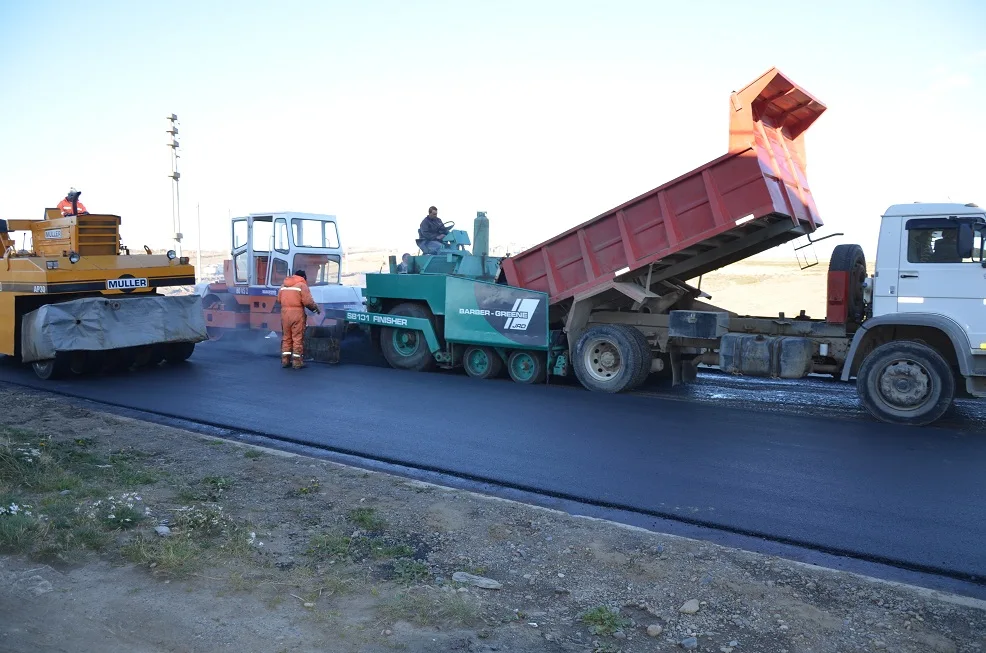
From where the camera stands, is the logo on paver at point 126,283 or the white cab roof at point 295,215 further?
the white cab roof at point 295,215

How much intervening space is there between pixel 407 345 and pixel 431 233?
6.29 ft

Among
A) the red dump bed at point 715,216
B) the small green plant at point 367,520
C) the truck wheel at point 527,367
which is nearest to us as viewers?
the small green plant at point 367,520

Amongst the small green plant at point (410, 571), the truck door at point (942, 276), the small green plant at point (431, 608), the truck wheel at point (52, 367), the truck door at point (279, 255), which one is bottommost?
the small green plant at point (431, 608)

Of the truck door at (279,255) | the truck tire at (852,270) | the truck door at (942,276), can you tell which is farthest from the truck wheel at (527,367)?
the truck door at (279,255)

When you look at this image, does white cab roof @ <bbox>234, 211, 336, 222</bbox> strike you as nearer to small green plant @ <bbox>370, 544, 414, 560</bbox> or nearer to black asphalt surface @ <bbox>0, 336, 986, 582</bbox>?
black asphalt surface @ <bbox>0, 336, 986, 582</bbox>

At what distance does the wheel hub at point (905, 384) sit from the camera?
8.48m

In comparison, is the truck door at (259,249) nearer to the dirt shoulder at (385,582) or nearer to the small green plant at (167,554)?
the dirt shoulder at (385,582)

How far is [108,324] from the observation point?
1175cm

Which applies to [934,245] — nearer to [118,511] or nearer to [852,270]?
[852,270]

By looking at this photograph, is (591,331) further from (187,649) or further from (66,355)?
(187,649)

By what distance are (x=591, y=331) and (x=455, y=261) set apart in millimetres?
2811

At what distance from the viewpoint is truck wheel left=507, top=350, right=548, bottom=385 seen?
11.6 meters

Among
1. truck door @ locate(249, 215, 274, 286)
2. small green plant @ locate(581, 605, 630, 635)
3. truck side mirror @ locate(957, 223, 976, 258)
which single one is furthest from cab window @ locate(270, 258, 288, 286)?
small green plant @ locate(581, 605, 630, 635)

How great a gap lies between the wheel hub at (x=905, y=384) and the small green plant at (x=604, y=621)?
5.76 m
